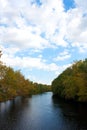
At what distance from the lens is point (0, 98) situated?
85188 mm

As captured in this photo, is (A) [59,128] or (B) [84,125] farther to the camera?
(B) [84,125]

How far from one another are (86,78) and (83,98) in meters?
7.11

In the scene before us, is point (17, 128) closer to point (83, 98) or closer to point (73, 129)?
point (73, 129)

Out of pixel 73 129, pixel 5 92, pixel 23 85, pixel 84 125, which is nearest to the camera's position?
pixel 73 129

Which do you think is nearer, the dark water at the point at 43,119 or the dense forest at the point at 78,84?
the dark water at the point at 43,119

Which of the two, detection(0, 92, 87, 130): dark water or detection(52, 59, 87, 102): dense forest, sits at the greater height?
detection(52, 59, 87, 102): dense forest

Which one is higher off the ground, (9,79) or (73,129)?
(9,79)

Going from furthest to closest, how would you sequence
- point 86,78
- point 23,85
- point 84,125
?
1. point 23,85
2. point 86,78
3. point 84,125

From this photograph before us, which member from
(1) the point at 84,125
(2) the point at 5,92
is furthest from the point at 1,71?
(1) the point at 84,125

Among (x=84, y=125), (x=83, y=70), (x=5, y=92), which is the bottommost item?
(x=84, y=125)

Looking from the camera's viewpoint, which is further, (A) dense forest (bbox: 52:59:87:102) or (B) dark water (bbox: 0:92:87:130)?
(A) dense forest (bbox: 52:59:87:102)

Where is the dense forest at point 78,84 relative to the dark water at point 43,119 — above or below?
above

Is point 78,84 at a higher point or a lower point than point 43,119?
higher

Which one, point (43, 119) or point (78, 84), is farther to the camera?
point (78, 84)
